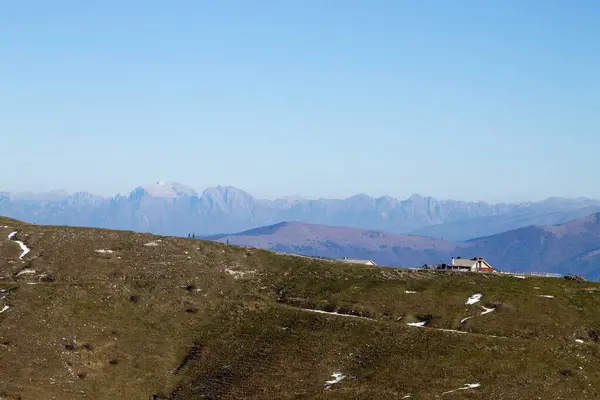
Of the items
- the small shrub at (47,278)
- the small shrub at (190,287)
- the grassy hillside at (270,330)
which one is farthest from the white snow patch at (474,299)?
the small shrub at (47,278)

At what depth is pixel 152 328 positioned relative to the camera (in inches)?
4008

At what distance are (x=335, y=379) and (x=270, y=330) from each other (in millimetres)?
18080

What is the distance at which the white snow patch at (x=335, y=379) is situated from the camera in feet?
273

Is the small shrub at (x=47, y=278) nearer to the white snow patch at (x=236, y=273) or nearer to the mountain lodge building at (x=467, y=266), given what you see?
the white snow patch at (x=236, y=273)

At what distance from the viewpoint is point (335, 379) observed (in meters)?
84.9

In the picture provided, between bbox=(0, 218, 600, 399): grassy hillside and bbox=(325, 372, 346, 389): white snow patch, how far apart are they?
0.33 meters

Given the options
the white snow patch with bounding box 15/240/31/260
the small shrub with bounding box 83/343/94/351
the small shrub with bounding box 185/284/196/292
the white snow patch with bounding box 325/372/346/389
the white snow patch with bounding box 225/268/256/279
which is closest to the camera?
the white snow patch with bounding box 325/372/346/389

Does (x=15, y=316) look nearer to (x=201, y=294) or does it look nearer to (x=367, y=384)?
(x=201, y=294)

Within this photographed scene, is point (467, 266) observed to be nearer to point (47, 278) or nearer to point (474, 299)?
point (474, 299)

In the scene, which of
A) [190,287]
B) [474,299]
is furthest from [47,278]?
[474,299]

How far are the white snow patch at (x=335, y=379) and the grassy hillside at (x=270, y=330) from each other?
0.33 metres

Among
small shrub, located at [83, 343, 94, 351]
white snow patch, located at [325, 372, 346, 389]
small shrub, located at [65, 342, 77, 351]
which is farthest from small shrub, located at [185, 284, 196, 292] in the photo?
white snow patch, located at [325, 372, 346, 389]

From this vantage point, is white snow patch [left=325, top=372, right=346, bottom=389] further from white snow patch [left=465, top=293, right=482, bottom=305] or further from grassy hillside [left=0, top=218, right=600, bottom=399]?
white snow patch [left=465, top=293, right=482, bottom=305]

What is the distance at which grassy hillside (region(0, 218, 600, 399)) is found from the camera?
3282 inches
